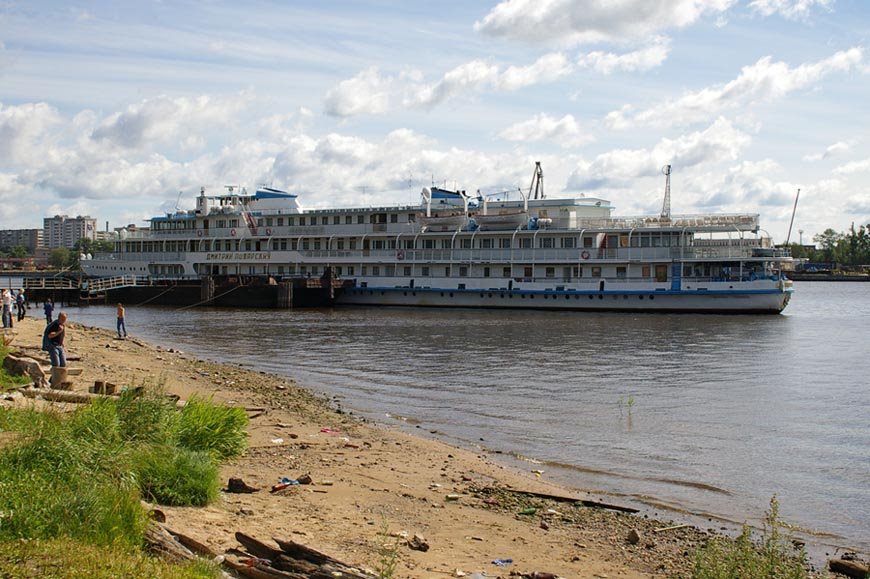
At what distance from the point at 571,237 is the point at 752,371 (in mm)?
28712

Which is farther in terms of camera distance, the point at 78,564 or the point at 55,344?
the point at 55,344

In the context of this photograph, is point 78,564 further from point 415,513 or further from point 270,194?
point 270,194

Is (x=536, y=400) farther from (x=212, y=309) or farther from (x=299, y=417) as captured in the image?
(x=212, y=309)

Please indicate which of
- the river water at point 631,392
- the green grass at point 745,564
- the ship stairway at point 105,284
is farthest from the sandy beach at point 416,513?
the ship stairway at point 105,284

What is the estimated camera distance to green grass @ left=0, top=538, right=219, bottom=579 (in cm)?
608

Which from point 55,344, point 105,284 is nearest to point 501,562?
point 55,344

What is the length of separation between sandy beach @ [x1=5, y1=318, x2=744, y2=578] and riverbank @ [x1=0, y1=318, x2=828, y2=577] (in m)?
0.02

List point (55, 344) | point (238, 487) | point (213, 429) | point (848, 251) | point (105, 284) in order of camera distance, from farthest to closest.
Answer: point (848, 251) < point (105, 284) < point (55, 344) < point (213, 429) < point (238, 487)

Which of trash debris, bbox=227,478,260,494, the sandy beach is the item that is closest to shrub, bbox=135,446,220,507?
the sandy beach

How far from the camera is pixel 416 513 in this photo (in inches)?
416

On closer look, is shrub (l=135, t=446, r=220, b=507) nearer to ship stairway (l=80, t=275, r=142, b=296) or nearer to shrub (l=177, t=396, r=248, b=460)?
shrub (l=177, t=396, r=248, b=460)

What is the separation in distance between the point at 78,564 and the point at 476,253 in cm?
5227

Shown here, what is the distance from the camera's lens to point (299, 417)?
55.0ft

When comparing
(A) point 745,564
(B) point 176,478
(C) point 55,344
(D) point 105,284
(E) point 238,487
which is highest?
(C) point 55,344
